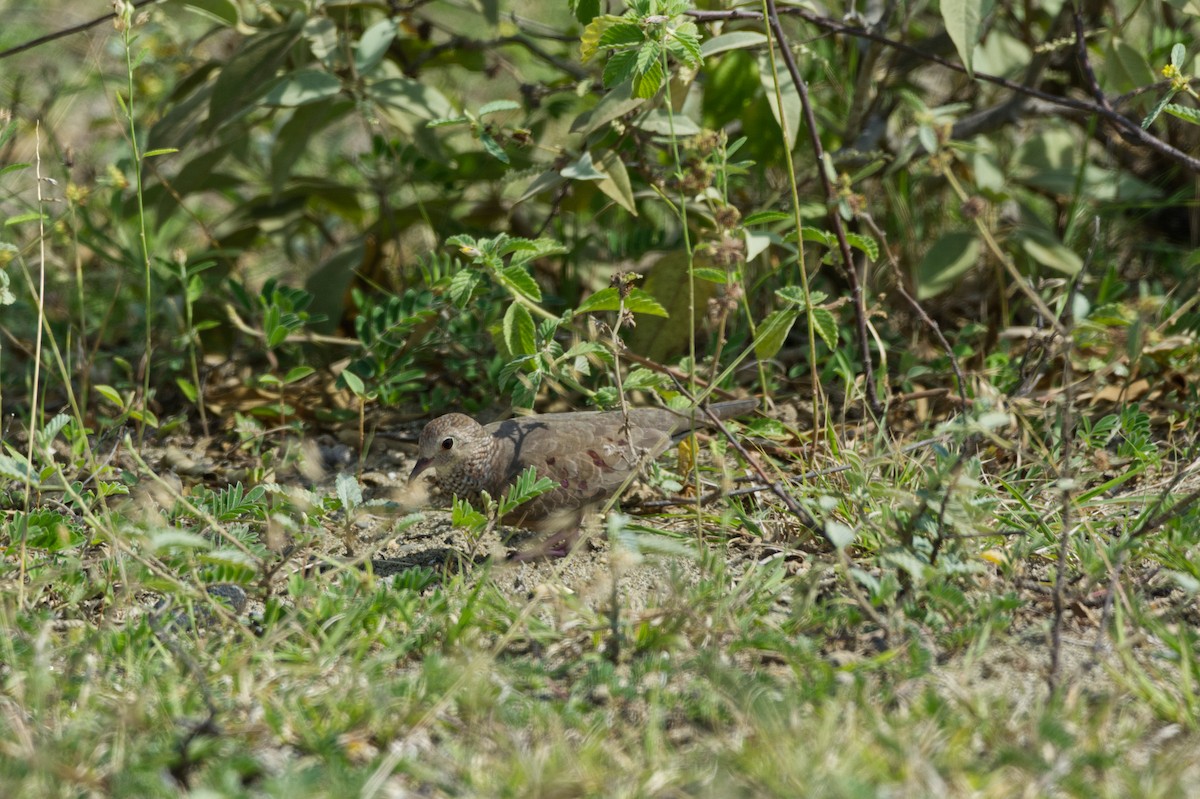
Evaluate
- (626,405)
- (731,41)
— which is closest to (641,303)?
(626,405)

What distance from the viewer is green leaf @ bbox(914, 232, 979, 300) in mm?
4262

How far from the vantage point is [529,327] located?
3416 mm

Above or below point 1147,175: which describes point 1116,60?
above

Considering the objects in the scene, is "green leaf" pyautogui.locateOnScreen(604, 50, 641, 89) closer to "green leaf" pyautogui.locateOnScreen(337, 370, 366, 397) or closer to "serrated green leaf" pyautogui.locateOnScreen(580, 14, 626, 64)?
"serrated green leaf" pyautogui.locateOnScreen(580, 14, 626, 64)

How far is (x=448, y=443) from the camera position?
3.60 meters

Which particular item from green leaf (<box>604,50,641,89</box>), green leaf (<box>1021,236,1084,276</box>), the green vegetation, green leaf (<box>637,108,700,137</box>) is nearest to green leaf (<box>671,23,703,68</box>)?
the green vegetation

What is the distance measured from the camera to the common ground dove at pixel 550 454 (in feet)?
11.5

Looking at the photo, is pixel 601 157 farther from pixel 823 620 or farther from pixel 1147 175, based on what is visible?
pixel 1147 175

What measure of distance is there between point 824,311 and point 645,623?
1233 millimetres

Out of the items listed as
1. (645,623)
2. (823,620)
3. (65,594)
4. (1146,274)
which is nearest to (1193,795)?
(823,620)

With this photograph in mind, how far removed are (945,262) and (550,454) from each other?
5.75 ft

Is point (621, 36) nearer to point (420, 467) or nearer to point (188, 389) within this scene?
point (420, 467)

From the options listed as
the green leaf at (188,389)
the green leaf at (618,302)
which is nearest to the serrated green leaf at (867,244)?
the green leaf at (618,302)

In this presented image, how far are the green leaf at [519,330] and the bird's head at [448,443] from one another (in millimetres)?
347
